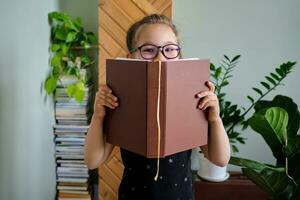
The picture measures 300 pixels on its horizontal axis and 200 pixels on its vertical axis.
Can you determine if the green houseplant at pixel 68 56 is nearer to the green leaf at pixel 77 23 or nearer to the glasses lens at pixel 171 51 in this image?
the green leaf at pixel 77 23

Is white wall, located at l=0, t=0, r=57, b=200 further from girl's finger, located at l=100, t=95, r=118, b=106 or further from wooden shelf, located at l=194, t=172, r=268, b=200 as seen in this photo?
wooden shelf, located at l=194, t=172, r=268, b=200

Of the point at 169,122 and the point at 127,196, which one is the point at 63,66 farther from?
the point at 169,122

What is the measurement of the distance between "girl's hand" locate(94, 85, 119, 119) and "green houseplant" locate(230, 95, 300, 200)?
0.60 m

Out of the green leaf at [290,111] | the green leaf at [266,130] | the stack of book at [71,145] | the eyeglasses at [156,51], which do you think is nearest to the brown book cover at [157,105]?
the eyeglasses at [156,51]

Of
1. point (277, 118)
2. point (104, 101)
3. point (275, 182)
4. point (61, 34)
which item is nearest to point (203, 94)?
point (104, 101)

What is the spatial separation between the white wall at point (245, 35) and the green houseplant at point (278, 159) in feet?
2.12

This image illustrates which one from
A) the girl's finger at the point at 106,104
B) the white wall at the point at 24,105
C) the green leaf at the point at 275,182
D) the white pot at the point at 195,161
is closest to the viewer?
the girl's finger at the point at 106,104

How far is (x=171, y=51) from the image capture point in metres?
0.83

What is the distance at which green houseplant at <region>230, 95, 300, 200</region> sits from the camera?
1.17 metres

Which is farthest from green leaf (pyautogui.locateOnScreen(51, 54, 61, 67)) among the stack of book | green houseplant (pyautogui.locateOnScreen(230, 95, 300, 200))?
green houseplant (pyautogui.locateOnScreen(230, 95, 300, 200))

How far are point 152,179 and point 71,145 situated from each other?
94cm

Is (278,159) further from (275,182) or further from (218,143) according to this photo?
(218,143)

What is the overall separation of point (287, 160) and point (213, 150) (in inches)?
20.5

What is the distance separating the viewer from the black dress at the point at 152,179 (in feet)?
2.86
